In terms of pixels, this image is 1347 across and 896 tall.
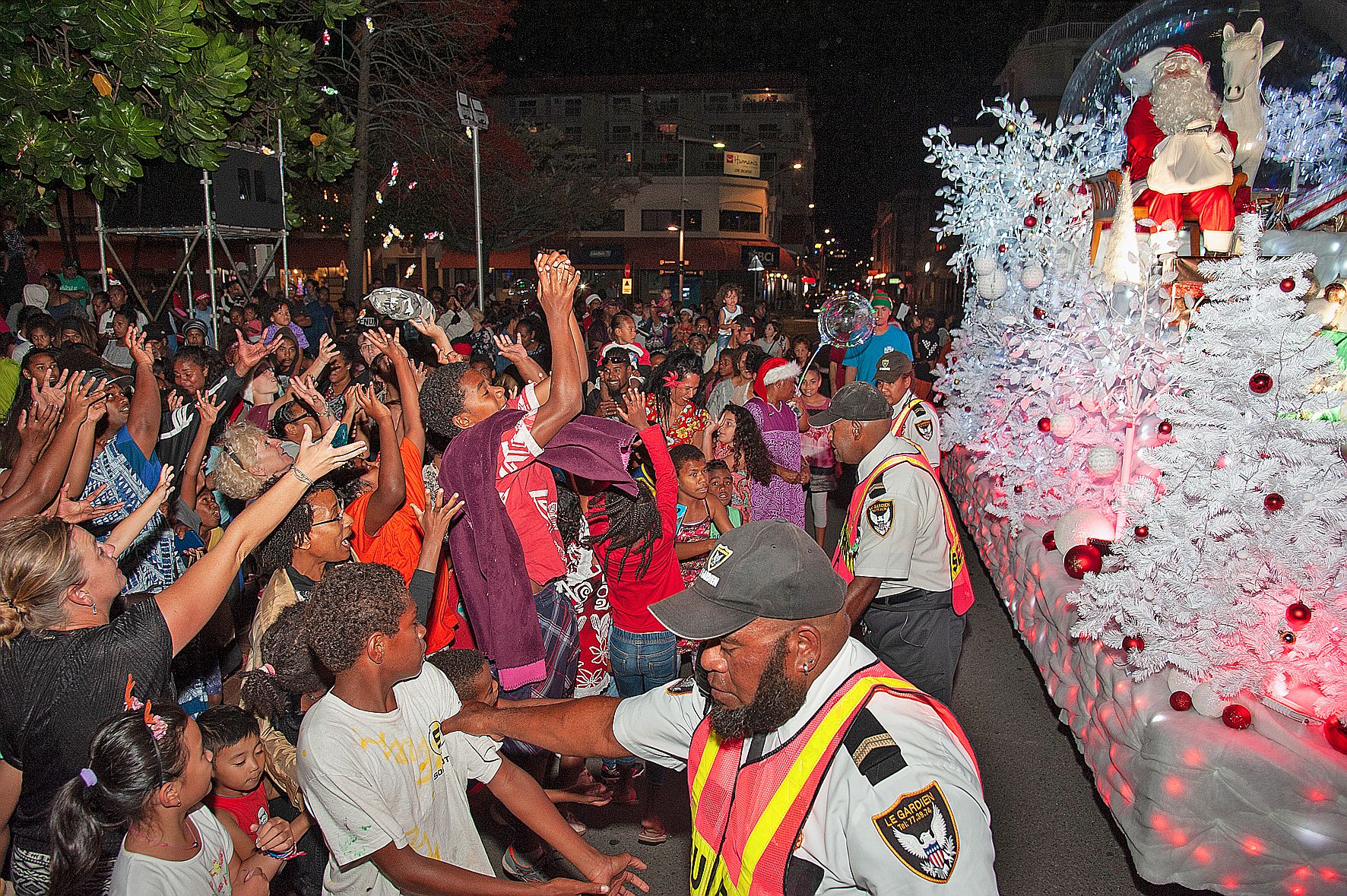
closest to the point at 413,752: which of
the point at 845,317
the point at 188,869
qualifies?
the point at 188,869

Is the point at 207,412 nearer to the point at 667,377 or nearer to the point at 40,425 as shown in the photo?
the point at 40,425

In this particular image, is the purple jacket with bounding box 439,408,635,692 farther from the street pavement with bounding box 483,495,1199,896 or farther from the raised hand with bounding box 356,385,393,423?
the street pavement with bounding box 483,495,1199,896

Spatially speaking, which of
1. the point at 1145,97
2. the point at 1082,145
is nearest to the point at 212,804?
the point at 1145,97

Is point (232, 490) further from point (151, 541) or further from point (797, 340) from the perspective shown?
point (797, 340)

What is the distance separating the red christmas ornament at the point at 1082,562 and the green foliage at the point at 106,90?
18.0 ft

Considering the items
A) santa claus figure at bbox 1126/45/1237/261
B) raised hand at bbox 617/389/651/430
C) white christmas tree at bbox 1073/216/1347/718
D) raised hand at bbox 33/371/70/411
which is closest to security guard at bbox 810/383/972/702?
white christmas tree at bbox 1073/216/1347/718

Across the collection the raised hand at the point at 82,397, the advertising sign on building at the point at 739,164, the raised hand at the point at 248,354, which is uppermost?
the advertising sign on building at the point at 739,164

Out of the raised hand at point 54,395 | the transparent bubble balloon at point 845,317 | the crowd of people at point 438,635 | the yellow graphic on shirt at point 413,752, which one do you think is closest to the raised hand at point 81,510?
the crowd of people at point 438,635

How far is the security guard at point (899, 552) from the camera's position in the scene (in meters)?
4.08

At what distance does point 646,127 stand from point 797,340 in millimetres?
52356

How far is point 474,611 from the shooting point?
11.8 feet

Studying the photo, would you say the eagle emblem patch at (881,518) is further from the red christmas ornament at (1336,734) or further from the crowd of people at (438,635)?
the red christmas ornament at (1336,734)

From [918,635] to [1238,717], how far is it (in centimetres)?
129

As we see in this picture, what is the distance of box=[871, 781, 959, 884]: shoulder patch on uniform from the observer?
1661 mm
